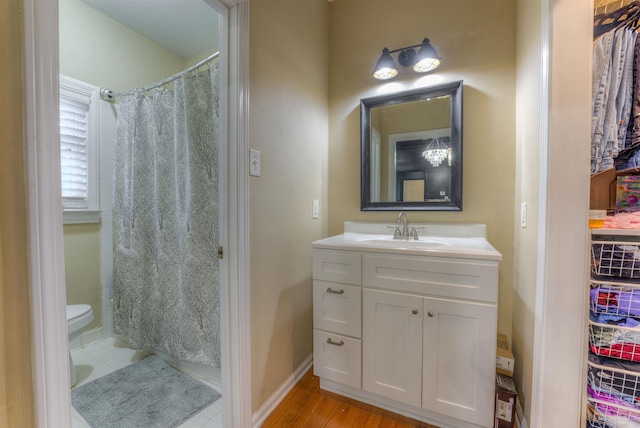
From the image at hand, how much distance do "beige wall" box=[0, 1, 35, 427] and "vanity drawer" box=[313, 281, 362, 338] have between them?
1091 mm

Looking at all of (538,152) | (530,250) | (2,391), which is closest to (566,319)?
(530,250)

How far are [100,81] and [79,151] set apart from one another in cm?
57

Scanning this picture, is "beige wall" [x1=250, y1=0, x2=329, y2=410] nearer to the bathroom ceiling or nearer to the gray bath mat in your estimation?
the gray bath mat

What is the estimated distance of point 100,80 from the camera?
6.51 ft

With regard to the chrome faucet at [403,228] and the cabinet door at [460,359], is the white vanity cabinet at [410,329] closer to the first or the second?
the cabinet door at [460,359]

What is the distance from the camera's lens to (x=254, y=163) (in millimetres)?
1232

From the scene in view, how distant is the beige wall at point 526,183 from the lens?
1117mm

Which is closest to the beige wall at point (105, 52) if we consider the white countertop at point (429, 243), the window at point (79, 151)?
the window at point (79, 151)

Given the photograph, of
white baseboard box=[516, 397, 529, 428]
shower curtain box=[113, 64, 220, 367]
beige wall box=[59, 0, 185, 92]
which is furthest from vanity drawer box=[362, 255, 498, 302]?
beige wall box=[59, 0, 185, 92]

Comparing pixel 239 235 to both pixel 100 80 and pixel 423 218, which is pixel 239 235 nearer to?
pixel 423 218

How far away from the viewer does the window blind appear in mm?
1846

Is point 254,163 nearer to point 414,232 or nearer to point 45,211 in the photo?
point 45,211

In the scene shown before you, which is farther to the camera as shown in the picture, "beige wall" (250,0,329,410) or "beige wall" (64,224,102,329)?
"beige wall" (64,224,102,329)

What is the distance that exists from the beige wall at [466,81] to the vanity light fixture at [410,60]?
0.06 m
